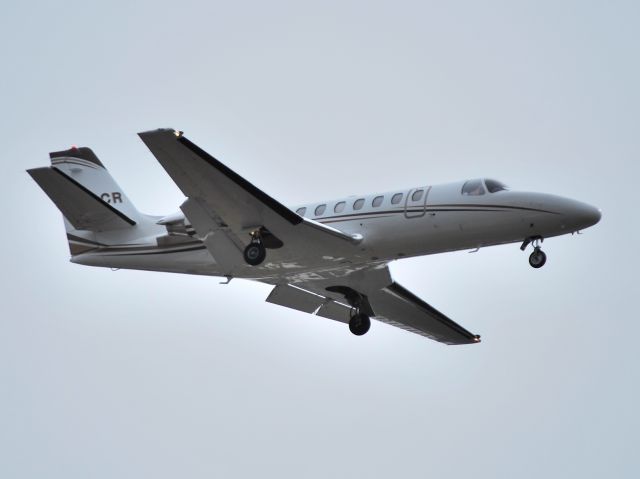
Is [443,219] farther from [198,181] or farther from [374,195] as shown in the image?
[198,181]

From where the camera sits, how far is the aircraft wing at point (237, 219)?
24797 mm

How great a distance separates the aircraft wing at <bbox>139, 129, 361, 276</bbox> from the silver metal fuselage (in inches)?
9.7

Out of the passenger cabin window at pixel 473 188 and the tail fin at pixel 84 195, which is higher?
the passenger cabin window at pixel 473 188

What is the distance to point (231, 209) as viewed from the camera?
85.5 feet

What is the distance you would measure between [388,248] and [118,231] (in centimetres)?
794

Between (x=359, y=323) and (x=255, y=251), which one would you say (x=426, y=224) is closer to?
(x=255, y=251)

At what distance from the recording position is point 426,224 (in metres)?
25.8

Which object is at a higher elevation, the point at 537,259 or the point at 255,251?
the point at 537,259

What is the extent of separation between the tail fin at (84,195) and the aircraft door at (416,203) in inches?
318

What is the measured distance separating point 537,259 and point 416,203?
10.3 ft

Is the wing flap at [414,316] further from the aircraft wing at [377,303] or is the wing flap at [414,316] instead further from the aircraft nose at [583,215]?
the aircraft nose at [583,215]

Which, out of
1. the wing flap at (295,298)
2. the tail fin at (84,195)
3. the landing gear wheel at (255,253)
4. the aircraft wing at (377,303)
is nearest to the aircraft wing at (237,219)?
the landing gear wheel at (255,253)

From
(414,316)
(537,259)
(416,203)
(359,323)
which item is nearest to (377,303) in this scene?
(359,323)

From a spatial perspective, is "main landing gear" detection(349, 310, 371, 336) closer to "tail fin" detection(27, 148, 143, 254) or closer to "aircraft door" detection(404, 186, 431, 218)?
"aircraft door" detection(404, 186, 431, 218)
